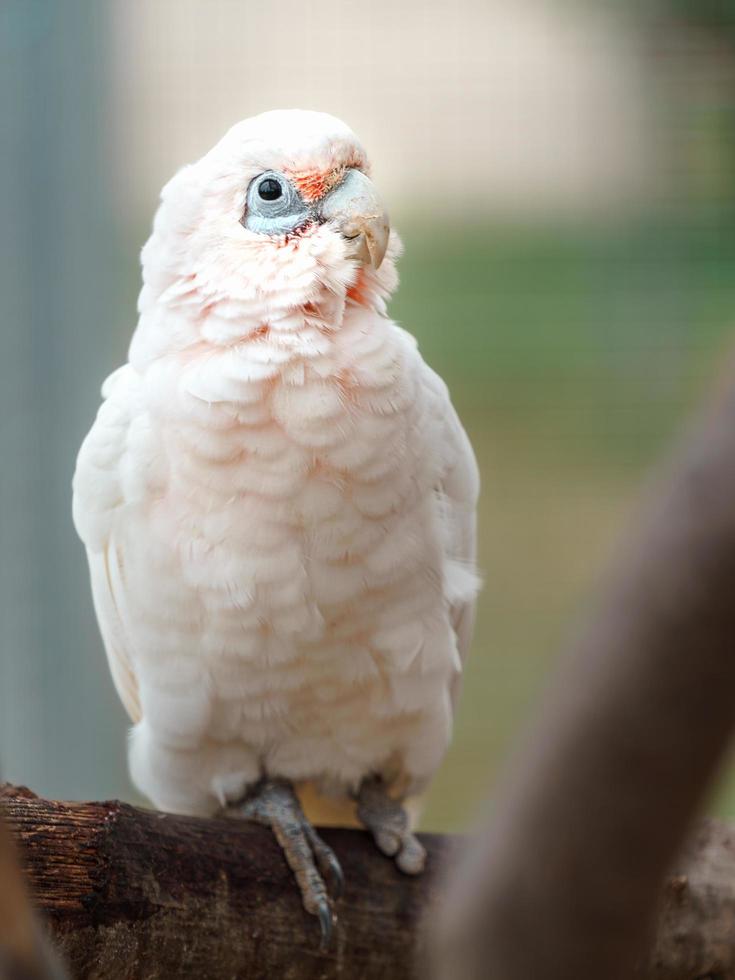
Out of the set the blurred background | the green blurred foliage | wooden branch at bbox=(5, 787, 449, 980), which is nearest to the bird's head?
wooden branch at bbox=(5, 787, 449, 980)

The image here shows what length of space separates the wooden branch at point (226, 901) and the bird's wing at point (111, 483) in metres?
0.26

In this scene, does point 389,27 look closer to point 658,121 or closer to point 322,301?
point 658,121

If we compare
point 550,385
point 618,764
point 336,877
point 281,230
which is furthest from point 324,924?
point 550,385

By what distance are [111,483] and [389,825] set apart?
48 cm

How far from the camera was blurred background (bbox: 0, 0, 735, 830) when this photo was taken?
202 cm

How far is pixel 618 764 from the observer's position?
0.39 metres

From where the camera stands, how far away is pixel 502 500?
2197 millimetres

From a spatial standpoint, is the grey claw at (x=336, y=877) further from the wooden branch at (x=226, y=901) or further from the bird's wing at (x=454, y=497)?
the bird's wing at (x=454, y=497)

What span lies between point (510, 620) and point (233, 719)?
3.75 ft

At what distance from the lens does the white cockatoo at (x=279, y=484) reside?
3.48 feet

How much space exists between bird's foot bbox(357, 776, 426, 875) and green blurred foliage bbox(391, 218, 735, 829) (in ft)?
2.95

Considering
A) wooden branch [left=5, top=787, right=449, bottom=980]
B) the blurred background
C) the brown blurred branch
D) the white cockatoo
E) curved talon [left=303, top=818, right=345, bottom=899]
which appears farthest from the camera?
the blurred background

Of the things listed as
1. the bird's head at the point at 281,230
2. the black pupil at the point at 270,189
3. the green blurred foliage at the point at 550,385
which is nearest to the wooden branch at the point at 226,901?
the bird's head at the point at 281,230

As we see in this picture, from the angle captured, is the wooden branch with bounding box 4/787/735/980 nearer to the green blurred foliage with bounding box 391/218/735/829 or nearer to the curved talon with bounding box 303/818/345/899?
the curved talon with bounding box 303/818/345/899
